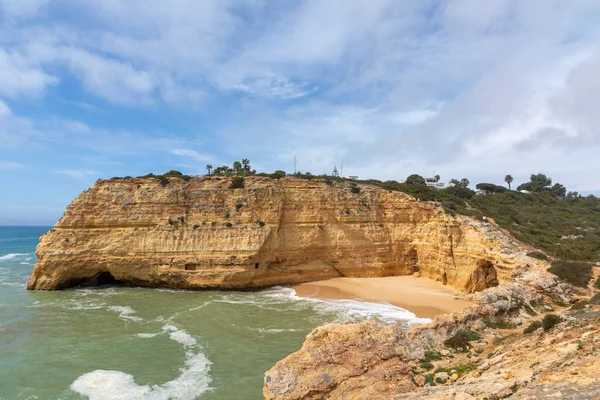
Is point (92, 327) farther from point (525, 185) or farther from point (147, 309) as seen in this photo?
point (525, 185)

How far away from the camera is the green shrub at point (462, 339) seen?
364 inches

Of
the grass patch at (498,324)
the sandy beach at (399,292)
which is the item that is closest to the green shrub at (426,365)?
the grass patch at (498,324)

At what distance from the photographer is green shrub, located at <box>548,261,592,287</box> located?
674 inches

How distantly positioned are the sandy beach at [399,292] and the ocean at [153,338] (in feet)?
4.15

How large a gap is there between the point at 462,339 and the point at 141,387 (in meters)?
9.92

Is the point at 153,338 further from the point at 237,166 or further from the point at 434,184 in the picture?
the point at 434,184

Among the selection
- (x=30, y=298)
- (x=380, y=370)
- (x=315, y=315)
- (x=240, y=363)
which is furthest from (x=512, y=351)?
(x=30, y=298)

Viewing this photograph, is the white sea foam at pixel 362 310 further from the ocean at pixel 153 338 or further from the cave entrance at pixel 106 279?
the cave entrance at pixel 106 279

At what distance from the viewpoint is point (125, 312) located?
20000 millimetres

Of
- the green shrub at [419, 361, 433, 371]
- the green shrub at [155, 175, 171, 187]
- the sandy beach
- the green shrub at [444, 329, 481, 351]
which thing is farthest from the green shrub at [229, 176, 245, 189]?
the green shrub at [419, 361, 433, 371]

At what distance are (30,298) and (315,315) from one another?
1910cm

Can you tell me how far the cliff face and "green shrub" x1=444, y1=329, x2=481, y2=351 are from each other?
14.7 meters

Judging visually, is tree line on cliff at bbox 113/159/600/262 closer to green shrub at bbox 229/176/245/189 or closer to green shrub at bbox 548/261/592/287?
green shrub at bbox 229/176/245/189

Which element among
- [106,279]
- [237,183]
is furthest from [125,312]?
[237,183]
